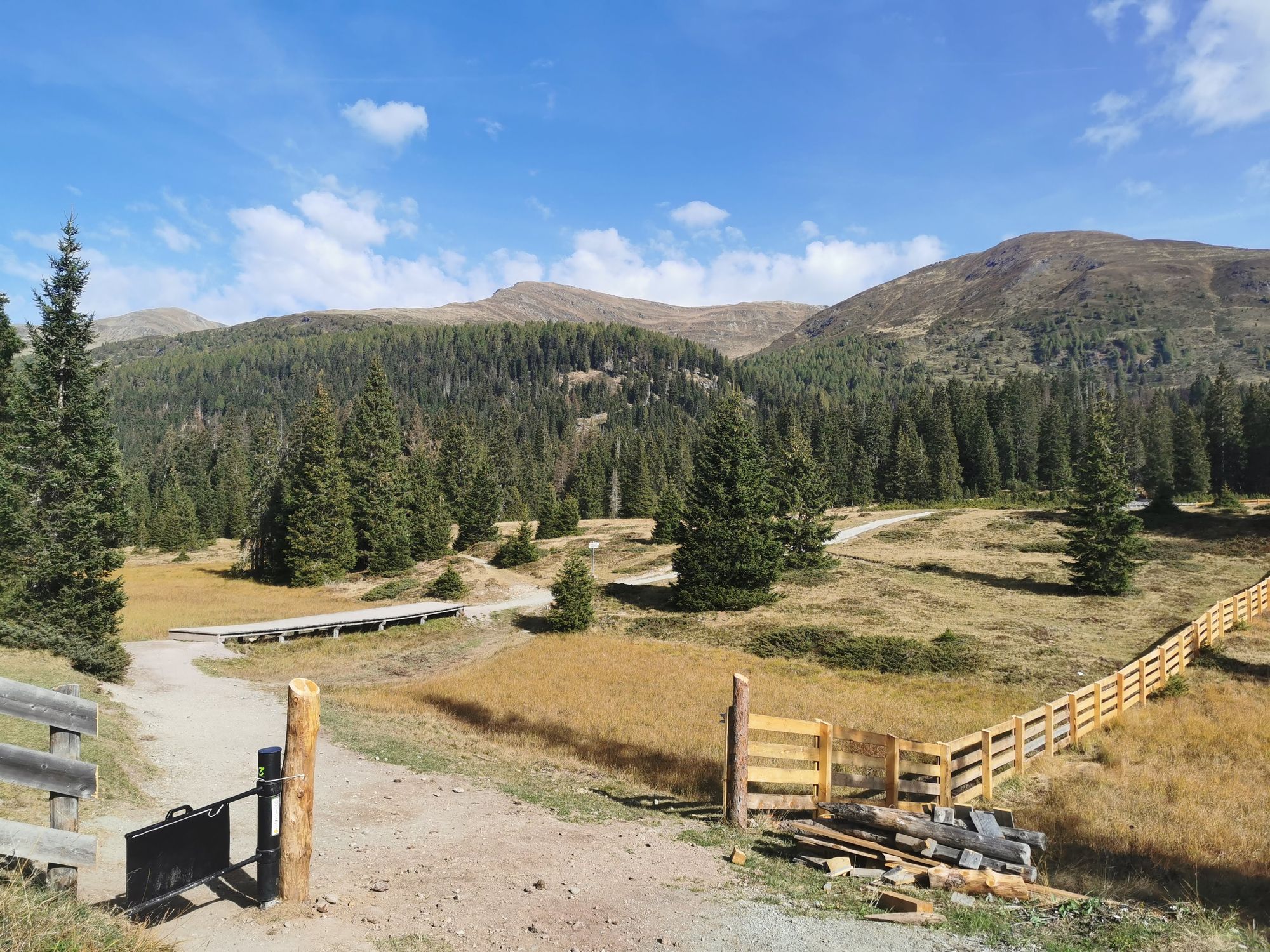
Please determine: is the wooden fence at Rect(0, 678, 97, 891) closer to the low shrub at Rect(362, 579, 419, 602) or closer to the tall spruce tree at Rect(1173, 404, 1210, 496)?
the low shrub at Rect(362, 579, 419, 602)

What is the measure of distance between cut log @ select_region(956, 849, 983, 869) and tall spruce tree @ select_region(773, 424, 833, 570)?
38.4 meters

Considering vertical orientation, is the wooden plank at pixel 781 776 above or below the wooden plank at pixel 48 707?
below

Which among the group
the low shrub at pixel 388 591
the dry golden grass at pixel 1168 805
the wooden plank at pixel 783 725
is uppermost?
the wooden plank at pixel 783 725

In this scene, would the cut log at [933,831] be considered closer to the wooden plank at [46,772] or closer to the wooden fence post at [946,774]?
the wooden fence post at [946,774]

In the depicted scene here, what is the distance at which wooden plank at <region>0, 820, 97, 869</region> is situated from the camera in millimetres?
4789

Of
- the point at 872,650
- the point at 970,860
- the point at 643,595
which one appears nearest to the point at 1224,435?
the point at 643,595

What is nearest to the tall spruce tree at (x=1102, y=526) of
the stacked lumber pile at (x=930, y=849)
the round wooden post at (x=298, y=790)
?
the stacked lumber pile at (x=930, y=849)

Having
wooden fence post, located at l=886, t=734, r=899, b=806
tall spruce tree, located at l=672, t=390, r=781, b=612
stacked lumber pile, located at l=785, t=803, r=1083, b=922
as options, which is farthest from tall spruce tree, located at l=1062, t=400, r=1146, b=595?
stacked lumber pile, located at l=785, t=803, r=1083, b=922

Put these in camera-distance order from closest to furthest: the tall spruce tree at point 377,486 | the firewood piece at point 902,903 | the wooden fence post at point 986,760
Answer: the firewood piece at point 902,903, the wooden fence post at point 986,760, the tall spruce tree at point 377,486

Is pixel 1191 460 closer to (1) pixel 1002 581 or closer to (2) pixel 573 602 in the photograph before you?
(1) pixel 1002 581

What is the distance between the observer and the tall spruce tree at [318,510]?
52.4m

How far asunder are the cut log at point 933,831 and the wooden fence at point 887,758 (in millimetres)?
1348

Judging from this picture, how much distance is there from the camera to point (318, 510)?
53.3 meters

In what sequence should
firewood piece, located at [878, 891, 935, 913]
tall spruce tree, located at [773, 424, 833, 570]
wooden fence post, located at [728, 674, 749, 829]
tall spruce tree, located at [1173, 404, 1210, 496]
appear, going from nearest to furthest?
1. firewood piece, located at [878, 891, 935, 913]
2. wooden fence post, located at [728, 674, 749, 829]
3. tall spruce tree, located at [773, 424, 833, 570]
4. tall spruce tree, located at [1173, 404, 1210, 496]
